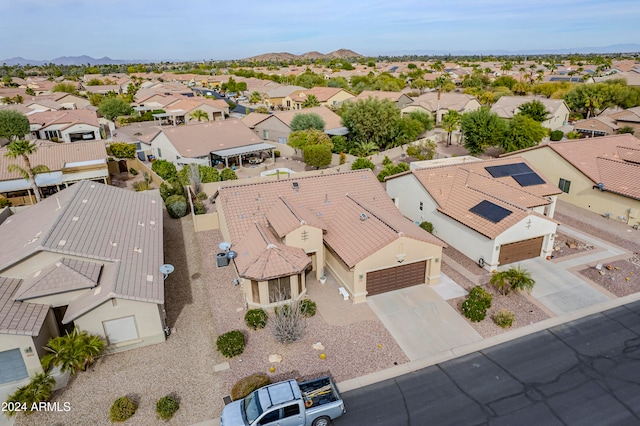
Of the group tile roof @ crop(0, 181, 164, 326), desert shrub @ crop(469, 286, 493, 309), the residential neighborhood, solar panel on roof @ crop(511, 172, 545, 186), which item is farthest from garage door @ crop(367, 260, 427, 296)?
solar panel on roof @ crop(511, 172, 545, 186)

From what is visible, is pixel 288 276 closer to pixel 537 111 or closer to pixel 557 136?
pixel 537 111

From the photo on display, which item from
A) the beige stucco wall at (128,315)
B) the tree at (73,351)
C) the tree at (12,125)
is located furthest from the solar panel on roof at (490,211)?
the tree at (12,125)

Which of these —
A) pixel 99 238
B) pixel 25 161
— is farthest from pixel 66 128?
pixel 99 238

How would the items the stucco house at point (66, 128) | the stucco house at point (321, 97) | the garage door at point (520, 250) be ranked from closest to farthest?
the garage door at point (520, 250), the stucco house at point (66, 128), the stucco house at point (321, 97)

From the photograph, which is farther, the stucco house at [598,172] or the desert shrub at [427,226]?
the stucco house at [598,172]

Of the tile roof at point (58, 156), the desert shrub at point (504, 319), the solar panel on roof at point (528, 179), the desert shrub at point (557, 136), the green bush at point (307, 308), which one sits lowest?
the desert shrub at point (504, 319)

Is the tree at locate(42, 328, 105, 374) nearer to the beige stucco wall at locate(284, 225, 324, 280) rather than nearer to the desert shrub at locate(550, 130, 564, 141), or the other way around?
the beige stucco wall at locate(284, 225, 324, 280)

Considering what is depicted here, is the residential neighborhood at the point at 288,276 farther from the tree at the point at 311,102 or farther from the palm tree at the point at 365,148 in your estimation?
the tree at the point at 311,102
